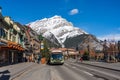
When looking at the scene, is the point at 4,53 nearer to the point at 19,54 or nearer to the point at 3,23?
the point at 3,23

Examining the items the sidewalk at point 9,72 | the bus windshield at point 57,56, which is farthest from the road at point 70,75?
the bus windshield at point 57,56

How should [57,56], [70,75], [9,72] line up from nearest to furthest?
[70,75] → [9,72] → [57,56]

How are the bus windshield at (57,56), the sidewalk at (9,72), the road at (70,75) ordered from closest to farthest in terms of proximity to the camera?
the road at (70,75) → the sidewalk at (9,72) → the bus windshield at (57,56)

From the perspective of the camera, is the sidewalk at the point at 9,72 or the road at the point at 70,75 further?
the sidewalk at the point at 9,72

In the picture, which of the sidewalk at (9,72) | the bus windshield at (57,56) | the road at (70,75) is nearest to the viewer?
the road at (70,75)

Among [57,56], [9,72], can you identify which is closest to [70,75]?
[9,72]

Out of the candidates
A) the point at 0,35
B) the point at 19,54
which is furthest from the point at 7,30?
the point at 19,54

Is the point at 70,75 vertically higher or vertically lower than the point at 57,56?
lower

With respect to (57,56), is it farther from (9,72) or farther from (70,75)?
(70,75)

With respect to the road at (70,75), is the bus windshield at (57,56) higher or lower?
higher

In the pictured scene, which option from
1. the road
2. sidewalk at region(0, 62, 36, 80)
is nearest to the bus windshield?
sidewalk at region(0, 62, 36, 80)

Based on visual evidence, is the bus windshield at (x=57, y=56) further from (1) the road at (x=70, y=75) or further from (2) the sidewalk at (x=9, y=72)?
(1) the road at (x=70, y=75)

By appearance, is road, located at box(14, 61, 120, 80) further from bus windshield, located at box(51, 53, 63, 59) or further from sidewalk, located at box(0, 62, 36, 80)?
bus windshield, located at box(51, 53, 63, 59)

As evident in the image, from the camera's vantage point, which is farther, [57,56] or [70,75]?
[57,56]
